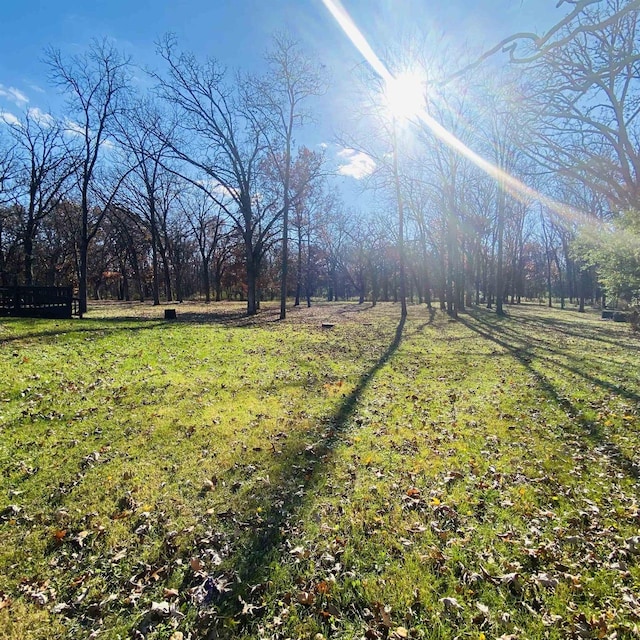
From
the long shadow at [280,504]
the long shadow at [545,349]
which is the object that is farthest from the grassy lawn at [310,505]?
the long shadow at [545,349]

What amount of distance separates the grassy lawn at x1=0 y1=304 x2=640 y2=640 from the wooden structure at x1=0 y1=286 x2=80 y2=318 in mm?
7280

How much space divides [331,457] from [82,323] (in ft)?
40.8

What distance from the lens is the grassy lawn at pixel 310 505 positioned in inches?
104

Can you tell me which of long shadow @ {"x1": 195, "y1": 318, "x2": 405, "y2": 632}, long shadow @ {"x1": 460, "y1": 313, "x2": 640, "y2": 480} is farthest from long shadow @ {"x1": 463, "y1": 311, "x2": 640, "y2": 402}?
long shadow @ {"x1": 195, "y1": 318, "x2": 405, "y2": 632}

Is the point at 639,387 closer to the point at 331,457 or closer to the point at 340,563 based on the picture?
the point at 331,457

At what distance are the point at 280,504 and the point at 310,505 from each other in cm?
32

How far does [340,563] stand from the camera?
3.13 m

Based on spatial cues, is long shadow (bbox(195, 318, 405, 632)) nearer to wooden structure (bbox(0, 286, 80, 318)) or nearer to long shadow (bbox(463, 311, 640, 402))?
long shadow (bbox(463, 311, 640, 402))

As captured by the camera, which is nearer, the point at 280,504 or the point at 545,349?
the point at 280,504

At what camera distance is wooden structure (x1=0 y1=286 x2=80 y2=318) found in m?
14.0

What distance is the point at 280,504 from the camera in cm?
392

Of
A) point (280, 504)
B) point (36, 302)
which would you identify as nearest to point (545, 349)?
point (280, 504)

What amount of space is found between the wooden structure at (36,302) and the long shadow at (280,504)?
45.3 ft

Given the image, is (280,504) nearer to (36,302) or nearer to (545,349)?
(545,349)
